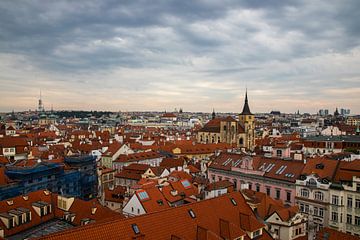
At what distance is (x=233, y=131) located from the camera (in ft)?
409

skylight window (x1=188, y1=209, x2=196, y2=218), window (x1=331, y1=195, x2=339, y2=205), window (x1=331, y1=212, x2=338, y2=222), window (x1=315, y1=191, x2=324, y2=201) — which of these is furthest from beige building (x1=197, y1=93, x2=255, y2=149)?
skylight window (x1=188, y1=209, x2=196, y2=218)

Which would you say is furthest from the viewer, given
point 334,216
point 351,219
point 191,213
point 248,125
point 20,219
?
point 248,125

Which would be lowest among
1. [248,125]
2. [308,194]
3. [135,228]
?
[308,194]

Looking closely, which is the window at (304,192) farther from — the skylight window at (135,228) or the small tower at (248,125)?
the small tower at (248,125)

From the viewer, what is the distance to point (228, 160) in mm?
58469

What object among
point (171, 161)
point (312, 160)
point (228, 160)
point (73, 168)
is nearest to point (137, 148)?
point (171, 161)

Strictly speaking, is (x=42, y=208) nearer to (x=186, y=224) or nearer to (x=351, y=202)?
(x=186, y=224)

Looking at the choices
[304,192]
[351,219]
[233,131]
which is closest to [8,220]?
[304,192]

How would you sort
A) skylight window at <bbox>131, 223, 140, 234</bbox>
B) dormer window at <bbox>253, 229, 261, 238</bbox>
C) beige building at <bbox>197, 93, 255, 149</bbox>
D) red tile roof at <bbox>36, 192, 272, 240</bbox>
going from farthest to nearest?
1. beige building at <bbox>197, 93, 255, 149</bbox>
2. dormer window at <bbox>253, 229, 261, 238</bbox>
3. skylight window at <bbox>131, 223, 140, 234</bbox>
4. red tile roof at <bbox>36, 192, 272, 240</bbox>

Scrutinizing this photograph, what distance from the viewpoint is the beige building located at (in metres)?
125

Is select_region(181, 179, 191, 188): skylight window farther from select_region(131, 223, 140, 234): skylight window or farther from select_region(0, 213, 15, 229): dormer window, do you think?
select_region(131, 223, 140, 234): skylight window

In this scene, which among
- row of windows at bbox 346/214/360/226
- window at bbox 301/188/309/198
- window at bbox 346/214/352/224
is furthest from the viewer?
window at bbox 301/188/309/198

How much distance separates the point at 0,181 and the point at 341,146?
86.4 meters

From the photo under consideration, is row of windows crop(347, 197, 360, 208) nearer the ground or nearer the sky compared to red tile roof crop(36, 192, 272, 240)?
nearer the ground
